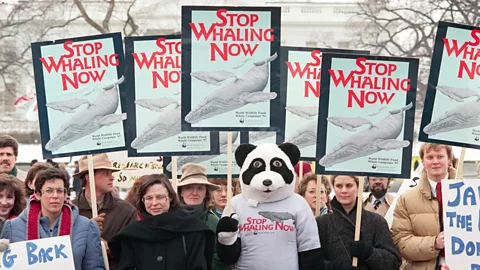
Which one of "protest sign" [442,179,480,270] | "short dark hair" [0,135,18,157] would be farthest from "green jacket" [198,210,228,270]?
"short dark hair" [0,135,18,157]

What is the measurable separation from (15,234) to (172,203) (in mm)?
1042

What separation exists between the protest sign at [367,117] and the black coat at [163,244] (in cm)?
110

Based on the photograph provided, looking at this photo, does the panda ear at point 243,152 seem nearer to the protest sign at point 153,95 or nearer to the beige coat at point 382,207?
the protest sign at point 153,95

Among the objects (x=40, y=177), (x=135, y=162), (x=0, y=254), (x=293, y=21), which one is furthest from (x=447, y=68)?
(x=293, y=21)

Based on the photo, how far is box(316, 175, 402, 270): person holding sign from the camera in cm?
596

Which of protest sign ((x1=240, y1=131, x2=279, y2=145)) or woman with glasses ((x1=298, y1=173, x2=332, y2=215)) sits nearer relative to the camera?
woman with glasses ((x1=298, y1=173, x2=332, y2=215))

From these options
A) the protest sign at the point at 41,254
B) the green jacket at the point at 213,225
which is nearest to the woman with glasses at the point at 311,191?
the green jacket at the point at 213,225

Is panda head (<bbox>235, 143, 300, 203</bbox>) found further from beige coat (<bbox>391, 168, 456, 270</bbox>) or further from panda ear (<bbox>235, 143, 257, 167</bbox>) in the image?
beige coat (<bbox>391, 168, 456, 270</bbox>)

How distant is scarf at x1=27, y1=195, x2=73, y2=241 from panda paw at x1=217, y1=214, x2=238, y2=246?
0.99 metres

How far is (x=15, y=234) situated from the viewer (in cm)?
575

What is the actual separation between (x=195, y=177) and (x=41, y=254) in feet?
5.47

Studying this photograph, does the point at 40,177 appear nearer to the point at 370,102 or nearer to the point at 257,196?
the point at 257,196

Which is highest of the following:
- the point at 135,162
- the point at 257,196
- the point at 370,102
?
the point at 370,102

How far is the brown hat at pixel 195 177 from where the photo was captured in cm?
693
